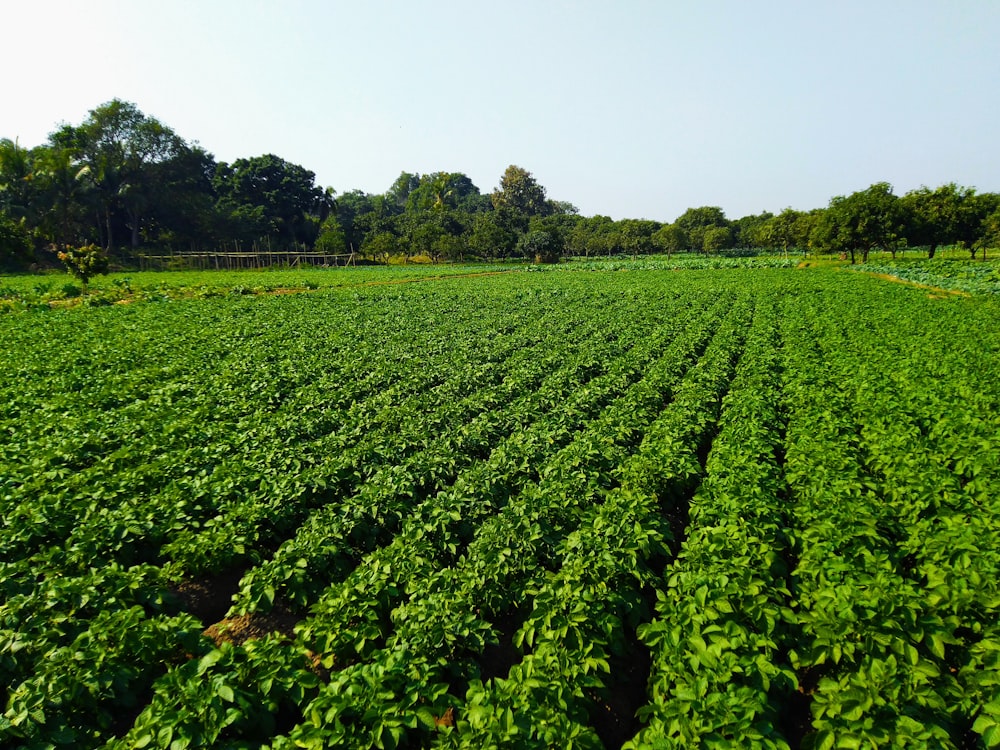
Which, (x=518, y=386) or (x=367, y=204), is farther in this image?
(x=367, y=204)

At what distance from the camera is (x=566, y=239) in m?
115

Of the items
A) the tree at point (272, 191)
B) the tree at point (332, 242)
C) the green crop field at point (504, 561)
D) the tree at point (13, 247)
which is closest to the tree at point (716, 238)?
the tree at point (332, 242)

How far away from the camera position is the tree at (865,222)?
6144cm

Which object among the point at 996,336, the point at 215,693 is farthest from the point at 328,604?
the point at 996,336

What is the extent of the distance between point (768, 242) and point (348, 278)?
7550 centimetres

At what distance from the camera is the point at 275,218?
92.6 metres

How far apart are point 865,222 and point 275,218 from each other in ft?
295

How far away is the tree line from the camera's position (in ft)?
204

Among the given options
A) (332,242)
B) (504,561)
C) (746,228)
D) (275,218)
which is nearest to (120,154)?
(275,218)

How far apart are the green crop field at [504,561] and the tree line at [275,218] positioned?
195 ft

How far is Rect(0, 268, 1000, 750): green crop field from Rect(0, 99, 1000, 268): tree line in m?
59.3

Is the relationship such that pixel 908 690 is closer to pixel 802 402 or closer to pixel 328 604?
pixel 328 604

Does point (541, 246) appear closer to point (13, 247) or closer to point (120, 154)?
point (120, 154)

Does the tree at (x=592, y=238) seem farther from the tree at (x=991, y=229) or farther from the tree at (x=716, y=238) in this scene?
the tree at (x=991, y=229)
